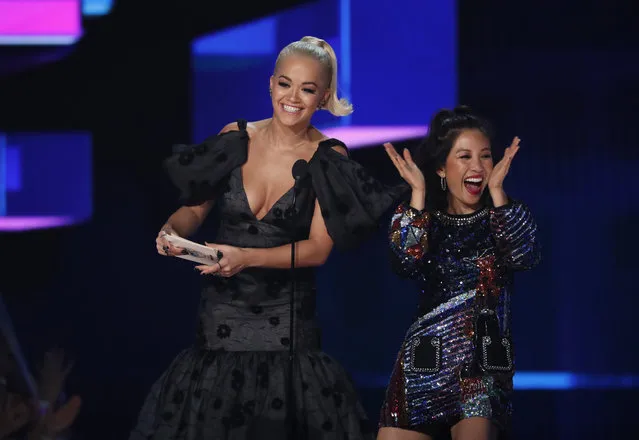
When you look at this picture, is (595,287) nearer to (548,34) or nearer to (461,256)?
(548,34)

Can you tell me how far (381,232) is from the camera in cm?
593

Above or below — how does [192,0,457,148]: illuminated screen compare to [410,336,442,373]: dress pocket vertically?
above

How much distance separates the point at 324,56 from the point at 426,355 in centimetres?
96

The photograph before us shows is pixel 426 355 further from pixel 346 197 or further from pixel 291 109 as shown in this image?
pixel 291 109

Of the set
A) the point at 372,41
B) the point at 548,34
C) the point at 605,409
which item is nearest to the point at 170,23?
the point at 372,41

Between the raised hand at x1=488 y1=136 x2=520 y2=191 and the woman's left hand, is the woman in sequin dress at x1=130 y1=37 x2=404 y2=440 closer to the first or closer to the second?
the woman's left hand

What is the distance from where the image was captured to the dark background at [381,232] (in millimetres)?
5684

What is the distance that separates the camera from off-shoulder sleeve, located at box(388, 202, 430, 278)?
3674mm

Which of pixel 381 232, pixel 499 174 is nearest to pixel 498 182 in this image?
pixel 499 174

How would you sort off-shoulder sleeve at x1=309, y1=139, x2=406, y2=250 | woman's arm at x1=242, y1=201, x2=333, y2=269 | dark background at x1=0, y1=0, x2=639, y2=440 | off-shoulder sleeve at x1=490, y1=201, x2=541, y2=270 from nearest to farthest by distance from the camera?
woman's arm at x1=242, y1=201, x2=333, y2=269 → off-shoulder sleeve at x1=309, y1=139, x2=406, y2=250 → off-shoulder sleeve at x1=490, y1=201, x2=541, y2=270 → dark background at x1=0, y1=0, x2=639, y2=440

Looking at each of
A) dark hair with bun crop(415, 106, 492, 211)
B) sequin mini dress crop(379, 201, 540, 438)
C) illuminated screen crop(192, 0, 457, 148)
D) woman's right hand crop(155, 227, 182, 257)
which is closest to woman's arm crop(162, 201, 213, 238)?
woman's right hand crop(155, 227, 182, 257)

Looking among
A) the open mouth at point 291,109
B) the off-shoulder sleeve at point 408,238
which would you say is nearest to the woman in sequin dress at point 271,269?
the open mouth at point 291,109

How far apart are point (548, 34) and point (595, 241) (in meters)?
1.04

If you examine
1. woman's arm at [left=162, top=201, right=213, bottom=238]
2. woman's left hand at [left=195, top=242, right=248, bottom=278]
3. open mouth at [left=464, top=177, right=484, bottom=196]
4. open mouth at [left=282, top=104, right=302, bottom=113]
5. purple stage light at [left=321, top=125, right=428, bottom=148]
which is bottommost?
woman's left hand at [left=195, top=242, right=248, bottom=278]
